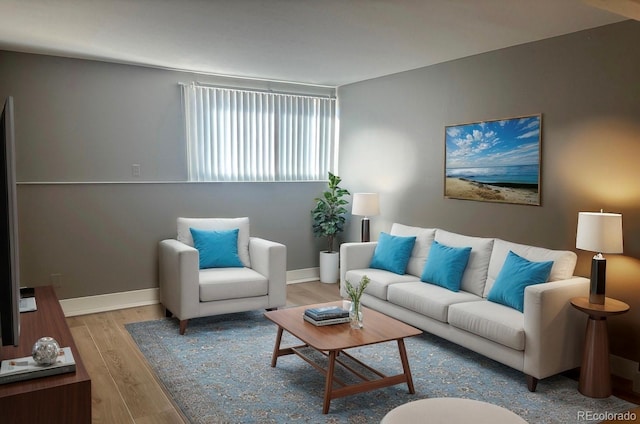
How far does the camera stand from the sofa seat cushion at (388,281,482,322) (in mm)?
3839

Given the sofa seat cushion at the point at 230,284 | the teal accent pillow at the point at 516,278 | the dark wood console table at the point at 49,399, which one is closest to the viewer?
the dark wood console table at the point at 49,399

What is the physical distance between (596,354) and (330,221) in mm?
3390

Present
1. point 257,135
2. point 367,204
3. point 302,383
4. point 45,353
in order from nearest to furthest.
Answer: point 45,353, point 302,383, point 367,204, point 257,135

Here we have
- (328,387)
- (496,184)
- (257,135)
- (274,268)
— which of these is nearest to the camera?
(328,387)

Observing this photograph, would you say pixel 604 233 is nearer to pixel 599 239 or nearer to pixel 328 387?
pixel 599 239

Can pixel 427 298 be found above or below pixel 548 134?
below

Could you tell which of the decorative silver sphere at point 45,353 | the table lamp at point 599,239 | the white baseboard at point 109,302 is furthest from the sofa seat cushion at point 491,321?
the white baseboard at point 109,302

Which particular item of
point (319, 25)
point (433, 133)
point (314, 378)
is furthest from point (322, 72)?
point (314, 378)

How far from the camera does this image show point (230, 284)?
4.44 m

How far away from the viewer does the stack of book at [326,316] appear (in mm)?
3387

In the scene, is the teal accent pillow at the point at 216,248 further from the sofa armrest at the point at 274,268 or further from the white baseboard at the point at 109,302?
the white baseboard at the point at 109,302

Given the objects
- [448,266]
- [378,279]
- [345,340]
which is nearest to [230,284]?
[378,279]

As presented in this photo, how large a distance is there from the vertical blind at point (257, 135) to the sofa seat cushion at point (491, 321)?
2974mm

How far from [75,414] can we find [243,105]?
4.21 meters
